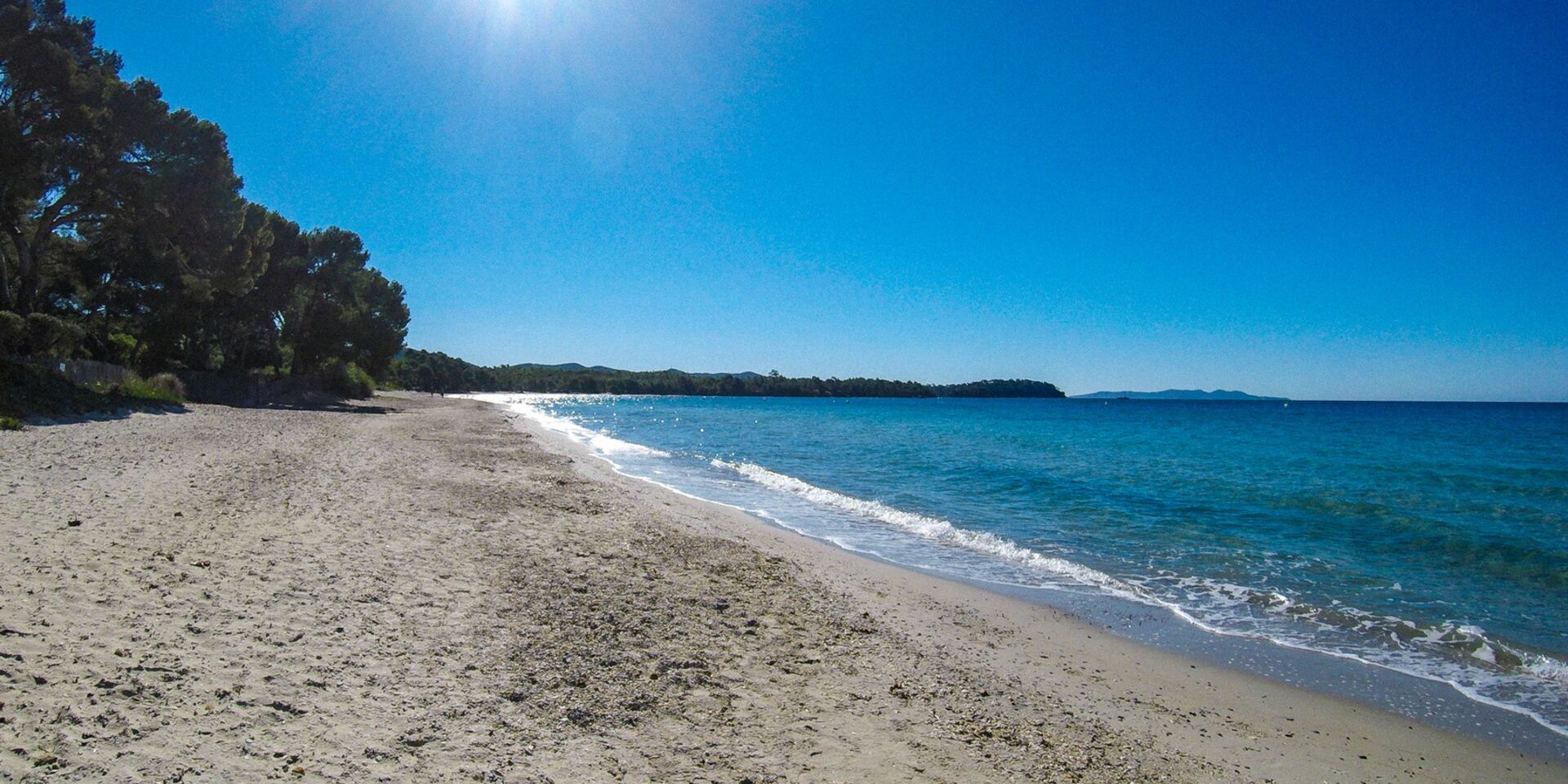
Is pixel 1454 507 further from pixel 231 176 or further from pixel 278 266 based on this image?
pixel 278 266

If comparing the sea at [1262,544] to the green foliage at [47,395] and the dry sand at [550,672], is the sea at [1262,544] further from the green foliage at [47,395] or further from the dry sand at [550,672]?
the green foliage at [47,395]

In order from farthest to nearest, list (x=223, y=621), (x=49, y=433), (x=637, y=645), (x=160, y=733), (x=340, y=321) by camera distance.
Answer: (x=340, y=321) → (x=49, y=433) → (x=637, y=645) → (x=223, y=621) → (x=160, y=733)

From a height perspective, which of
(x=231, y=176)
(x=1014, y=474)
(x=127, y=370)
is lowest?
(x=1014, y=474)

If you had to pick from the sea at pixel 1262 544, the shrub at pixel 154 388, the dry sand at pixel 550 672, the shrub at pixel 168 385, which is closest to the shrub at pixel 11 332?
the shrub at pixel 154 388

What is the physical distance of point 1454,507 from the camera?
18.2 meters

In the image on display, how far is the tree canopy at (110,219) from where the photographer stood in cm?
2092

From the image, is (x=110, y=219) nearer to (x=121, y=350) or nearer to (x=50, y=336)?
(x=50, y=336)

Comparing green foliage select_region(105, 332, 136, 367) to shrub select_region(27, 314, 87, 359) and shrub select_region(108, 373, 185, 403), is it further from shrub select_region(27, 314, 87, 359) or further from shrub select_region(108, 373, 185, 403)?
shrub select_region(27, 314, 87, 359)

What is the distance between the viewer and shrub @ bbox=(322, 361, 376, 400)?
53594 mm

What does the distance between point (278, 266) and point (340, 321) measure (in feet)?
24.4

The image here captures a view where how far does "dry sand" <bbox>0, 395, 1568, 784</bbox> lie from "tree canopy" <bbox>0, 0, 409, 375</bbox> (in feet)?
60.3

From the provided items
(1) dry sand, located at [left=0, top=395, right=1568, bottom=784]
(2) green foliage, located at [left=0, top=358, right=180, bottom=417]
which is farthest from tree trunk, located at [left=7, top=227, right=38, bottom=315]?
(1) dry sand, located at [left=0, top=395, right=1568, bottom=784]

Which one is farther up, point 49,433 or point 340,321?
point 340,321

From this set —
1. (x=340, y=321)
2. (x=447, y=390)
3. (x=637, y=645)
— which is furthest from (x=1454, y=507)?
(x=447, y=390)
